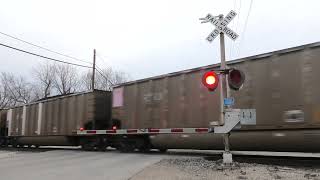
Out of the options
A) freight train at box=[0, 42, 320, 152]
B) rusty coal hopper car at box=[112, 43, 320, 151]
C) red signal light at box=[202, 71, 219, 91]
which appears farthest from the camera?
freight train at box=[0, 42, 320, 152]

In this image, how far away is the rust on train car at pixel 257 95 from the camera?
10.8 metres

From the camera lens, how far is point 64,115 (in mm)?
20984

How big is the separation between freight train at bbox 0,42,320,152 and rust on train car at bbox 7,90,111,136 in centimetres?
5

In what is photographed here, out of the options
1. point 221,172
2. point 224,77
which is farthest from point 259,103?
point 221,172

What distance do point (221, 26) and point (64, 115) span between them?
1313cm

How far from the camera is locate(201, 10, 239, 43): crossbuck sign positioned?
33.0ft

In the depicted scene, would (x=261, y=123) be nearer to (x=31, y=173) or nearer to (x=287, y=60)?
(x=287, y=60)

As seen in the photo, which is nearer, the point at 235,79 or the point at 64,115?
the point at 235,79

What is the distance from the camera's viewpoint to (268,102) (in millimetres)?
11703

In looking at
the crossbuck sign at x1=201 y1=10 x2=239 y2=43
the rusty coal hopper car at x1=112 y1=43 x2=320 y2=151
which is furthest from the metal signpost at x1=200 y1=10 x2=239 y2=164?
the rusty coal hopper car at x1=112 y1=43 x2=320 y2=151

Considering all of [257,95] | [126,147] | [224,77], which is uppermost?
[224,77]

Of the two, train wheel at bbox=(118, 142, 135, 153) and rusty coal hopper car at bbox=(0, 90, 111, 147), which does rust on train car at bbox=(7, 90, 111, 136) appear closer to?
rusty coal hopper car at bbox=(0, 90, 111, 147)

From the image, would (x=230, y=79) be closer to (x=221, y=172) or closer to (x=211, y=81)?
(x=211, y=81)

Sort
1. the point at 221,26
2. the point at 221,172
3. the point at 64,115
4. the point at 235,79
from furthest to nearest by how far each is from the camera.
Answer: the point at 64,115
the point at 221,26
the point at 235,79
the point at 221,172
